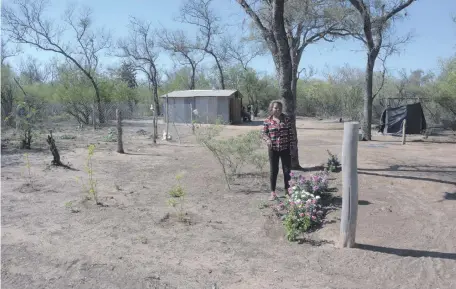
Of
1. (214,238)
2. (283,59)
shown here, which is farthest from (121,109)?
(214,238)

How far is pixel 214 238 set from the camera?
15.2 feet

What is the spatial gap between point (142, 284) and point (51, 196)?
3687mm

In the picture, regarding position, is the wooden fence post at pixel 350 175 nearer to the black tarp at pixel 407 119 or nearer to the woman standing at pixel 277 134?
the woman standing at pixel 277 134

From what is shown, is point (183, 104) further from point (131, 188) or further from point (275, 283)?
point (275, 283)

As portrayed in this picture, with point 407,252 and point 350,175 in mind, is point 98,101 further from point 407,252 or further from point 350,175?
point 407,252

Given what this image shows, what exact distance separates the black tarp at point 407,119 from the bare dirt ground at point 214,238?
34.9 feet

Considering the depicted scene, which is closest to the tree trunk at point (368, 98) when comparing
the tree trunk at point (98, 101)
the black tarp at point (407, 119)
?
the black tarp at point (407, 119)

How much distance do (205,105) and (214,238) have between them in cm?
2411

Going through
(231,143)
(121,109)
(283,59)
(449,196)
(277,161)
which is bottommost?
(449,196)

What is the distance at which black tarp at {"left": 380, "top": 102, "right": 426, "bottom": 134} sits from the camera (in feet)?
57.4

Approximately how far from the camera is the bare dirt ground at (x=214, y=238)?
11.6 feet

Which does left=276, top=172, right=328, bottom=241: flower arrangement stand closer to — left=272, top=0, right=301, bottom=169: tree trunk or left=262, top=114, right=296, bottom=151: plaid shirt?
left=262, top=114, right=296, bottom=151: plaid shirt

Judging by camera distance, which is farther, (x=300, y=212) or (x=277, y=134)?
(x=277, y=134)

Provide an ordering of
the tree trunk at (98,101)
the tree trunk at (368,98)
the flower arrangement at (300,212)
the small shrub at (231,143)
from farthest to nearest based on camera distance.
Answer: the tree trunk at (98,101) < the tree trunk at (368,98) < the small shrub at (231,143) < the flower arrangement at (300,212)
